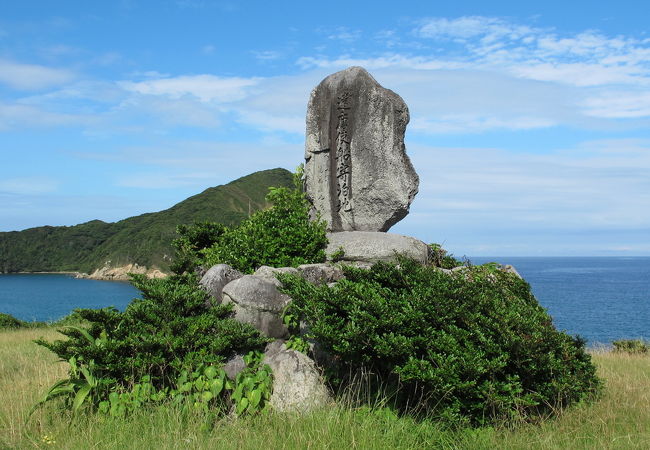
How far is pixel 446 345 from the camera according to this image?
543 cm

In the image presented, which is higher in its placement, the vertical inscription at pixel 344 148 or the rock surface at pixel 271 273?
the vertical inscription at pixel 344 148

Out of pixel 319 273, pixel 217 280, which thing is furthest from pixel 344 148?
pixel 217 280

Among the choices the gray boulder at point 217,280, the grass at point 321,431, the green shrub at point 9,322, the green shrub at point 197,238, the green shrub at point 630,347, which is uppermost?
the green shrub at point 197,238

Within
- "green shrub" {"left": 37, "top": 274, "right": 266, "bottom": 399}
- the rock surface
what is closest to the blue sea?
the rock surface

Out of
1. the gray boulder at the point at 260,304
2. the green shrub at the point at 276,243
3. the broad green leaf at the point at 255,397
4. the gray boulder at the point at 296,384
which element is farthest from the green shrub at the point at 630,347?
the broad green leaf at the point at 255,397

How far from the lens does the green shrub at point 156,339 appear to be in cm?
603

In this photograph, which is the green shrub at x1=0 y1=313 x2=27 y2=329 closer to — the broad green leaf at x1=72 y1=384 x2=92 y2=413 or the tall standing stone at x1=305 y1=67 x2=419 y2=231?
the tall standing stone at x1=305 y1=67 x2=419 y2=231

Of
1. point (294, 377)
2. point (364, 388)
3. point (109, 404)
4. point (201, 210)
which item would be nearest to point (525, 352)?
point (364, 388)

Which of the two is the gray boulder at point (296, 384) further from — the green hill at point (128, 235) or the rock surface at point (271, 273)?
the green hill at point (128, 235)

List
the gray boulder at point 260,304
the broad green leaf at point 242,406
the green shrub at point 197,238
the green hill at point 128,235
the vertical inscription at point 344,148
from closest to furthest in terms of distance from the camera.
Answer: the broad green leaf at point 242,406 < the gray boulder at point 260,304 < the vertical inscription at point 344,148 < the green shrub at point 197,238 < the green hill at point 128,235

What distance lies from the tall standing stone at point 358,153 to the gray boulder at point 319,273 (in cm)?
303

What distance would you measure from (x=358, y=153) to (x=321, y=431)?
697 centimetres

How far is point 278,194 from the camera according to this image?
11367 millimetres

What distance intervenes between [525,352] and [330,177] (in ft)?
21.7
